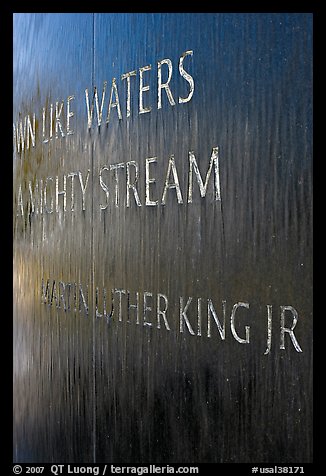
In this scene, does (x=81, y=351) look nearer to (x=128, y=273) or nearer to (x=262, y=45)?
(x=128, y=273)

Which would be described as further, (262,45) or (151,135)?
(151,135)

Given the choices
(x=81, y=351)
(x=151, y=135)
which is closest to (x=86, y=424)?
(x=81, y=351)

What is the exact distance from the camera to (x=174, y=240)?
9.23 ft

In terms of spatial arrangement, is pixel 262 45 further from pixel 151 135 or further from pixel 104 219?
pixel 104 219

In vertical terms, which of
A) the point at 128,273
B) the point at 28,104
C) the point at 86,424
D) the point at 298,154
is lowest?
the point at 86,424

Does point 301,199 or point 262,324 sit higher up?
point 301,199

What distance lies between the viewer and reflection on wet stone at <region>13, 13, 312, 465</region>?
7.45ft

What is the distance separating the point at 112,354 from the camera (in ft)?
10.9

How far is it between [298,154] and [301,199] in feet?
0.34

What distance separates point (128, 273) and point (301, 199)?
105 centimetres

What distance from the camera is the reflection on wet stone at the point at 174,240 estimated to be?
2271 mm

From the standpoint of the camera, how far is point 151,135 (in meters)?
2.99
